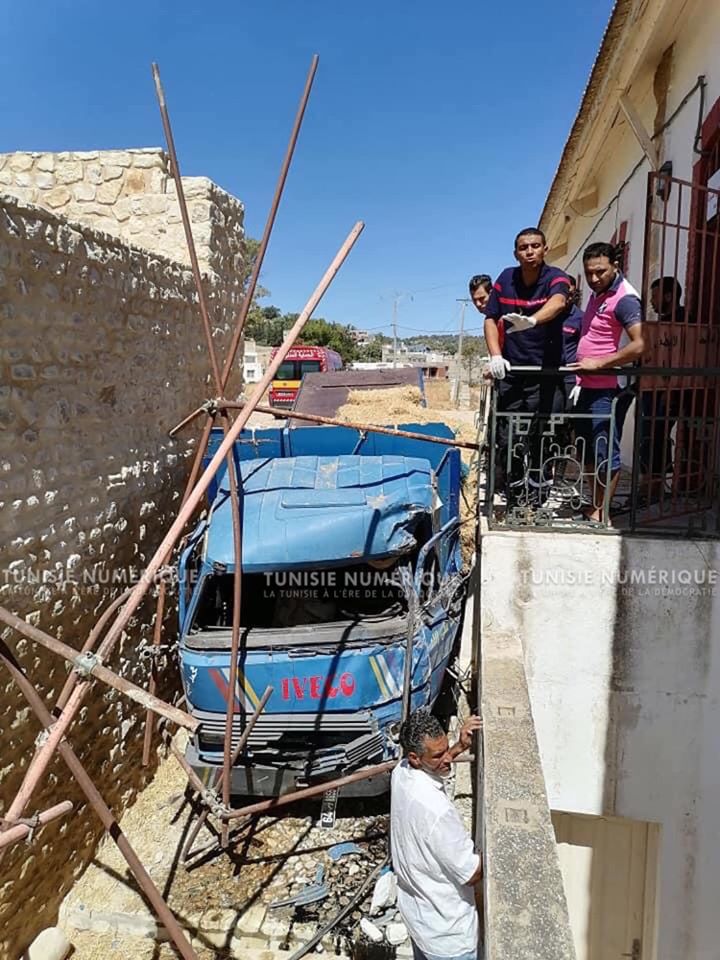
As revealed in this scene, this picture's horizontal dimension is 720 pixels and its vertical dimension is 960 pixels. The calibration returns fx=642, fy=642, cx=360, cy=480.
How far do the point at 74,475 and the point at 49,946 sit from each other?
9.52 feet

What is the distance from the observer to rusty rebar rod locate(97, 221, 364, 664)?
2.54 m

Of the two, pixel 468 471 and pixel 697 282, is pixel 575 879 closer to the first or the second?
pixel 468 471

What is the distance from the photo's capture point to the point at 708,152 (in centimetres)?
492

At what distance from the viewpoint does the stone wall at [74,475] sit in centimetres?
373

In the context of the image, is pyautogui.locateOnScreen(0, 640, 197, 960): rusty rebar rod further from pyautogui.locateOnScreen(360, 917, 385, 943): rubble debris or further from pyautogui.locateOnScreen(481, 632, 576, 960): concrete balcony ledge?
pyautogui.locateOnScreen(360, 917, 385, 943): rubble debris

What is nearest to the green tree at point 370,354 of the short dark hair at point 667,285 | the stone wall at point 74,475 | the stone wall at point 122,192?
the stone wall at point 122,192

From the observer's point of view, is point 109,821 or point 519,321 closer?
point 109,821

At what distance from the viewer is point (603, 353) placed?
158 inches

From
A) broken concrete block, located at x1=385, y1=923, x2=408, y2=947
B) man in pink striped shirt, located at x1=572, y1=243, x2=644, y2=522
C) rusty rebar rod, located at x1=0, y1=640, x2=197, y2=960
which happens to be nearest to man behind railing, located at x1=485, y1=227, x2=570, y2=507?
man in pink striped shirt, located at x1=572, y1=243, x2=644, y2=522

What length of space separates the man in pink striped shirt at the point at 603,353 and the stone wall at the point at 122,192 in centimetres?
436

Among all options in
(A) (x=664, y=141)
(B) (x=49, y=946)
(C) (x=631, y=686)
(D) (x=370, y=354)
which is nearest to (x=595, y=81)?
(A) (x=664, y=141)

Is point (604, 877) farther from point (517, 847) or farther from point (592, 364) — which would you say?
point (592, 364)

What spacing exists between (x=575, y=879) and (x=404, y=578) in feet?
10.2

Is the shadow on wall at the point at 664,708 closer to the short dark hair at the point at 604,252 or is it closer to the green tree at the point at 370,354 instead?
the short dark hair at the point at 604,252
